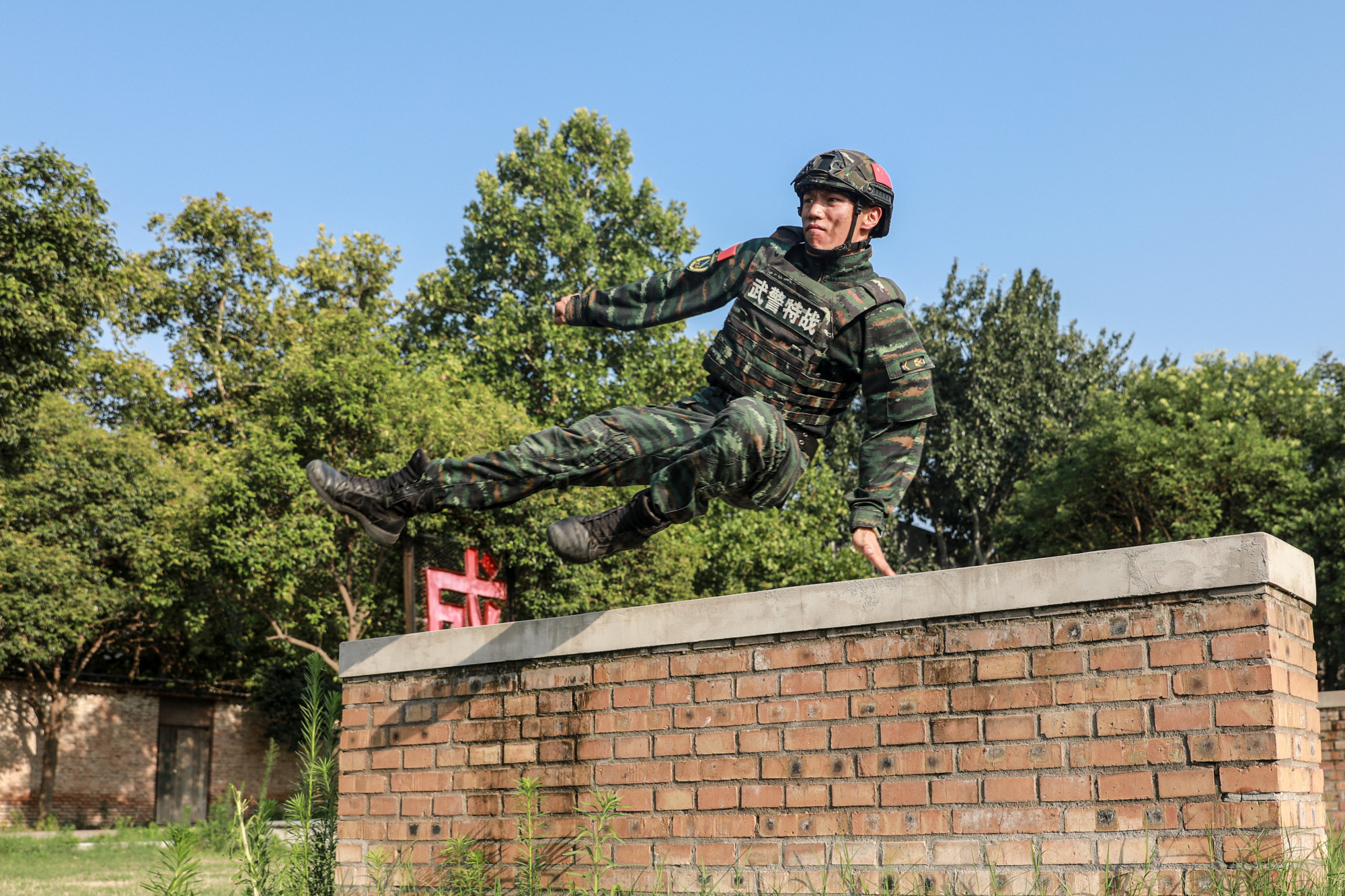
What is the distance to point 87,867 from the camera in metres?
12.8

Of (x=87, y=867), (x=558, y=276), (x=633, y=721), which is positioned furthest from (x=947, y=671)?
(x=558, y=276)

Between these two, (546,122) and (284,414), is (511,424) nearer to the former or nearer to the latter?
(284,414)

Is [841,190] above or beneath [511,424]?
beneath

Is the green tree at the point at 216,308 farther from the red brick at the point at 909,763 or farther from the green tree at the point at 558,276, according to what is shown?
the red brick at the point at 909,763

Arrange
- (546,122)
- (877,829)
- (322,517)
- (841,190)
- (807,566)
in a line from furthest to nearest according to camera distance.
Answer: (546,122), (807,566), (322,517), (841,190), (877,829)

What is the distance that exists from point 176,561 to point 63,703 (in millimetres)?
7182

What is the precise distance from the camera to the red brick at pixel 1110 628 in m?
3.78

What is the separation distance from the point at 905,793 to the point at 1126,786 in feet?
2.44

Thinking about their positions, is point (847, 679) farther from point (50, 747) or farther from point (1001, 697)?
point (50, 747)

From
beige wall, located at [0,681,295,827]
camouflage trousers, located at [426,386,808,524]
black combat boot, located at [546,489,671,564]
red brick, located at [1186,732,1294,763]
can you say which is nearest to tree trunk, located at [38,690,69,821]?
beige wall, located at [0,681,295,827]

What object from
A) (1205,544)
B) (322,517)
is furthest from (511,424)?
(1205,544)

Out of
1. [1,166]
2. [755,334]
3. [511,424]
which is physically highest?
[1,166]

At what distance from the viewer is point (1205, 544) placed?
3701mm

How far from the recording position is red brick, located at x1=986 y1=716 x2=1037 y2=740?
3893 millimetres
